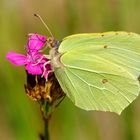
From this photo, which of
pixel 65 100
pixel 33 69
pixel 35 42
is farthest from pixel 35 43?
pixel 65 100

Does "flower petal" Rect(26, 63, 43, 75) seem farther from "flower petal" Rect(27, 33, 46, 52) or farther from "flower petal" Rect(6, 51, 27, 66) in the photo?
"flower petal" Rect(27, 33, 46, 52)

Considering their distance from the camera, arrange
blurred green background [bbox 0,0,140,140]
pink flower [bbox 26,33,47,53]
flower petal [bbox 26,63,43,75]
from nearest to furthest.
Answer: flower petal [bbox 26,63,43,75] < pink flower [bbox 26,33,47,53] < blurred green background [bbox 0,0,140,140]

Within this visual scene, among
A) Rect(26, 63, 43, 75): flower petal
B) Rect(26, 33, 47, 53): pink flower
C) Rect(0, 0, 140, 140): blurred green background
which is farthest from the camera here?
Rect(0, 0, 140, 140): blurred green background

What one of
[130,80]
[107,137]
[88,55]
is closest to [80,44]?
[88,55]

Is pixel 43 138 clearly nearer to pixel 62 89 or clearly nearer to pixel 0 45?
pixel 62 89

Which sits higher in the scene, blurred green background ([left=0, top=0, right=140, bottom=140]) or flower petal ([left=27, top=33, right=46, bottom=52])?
flower petal ([left=27, top=33, right=46, bottom=52])

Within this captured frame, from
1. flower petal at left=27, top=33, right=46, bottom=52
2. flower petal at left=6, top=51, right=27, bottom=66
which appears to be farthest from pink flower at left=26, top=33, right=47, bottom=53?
flower petal at left=6, top=51, right=27, bottom=66

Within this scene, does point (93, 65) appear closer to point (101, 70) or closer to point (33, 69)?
point (101, 70)
